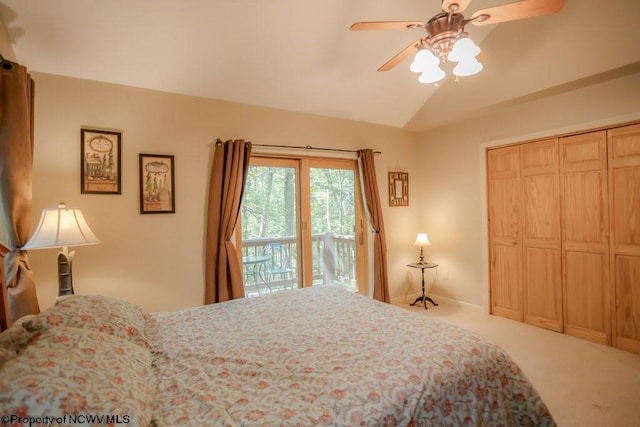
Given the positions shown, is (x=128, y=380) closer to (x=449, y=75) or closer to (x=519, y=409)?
(x=519, y=409)

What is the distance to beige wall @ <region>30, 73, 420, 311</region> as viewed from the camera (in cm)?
243

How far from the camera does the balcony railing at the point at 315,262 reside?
11.3 ft

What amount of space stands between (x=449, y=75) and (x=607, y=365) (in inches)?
122

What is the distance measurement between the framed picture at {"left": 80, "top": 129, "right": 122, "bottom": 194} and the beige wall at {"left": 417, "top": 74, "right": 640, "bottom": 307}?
382 centimetres

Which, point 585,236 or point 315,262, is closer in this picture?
point 585,236

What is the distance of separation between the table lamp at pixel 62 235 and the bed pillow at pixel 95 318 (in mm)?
663

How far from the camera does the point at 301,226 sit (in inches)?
146

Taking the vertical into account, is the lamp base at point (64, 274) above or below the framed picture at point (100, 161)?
below

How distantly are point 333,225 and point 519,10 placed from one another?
279 cm

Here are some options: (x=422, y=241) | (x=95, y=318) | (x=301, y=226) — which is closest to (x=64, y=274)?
(x=95, y=318)

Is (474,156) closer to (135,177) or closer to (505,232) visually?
(505,232)

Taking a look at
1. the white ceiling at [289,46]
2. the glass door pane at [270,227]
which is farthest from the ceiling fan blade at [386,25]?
the glass door pane at [270,227]

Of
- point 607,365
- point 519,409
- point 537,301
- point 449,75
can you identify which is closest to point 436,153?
point 449,75

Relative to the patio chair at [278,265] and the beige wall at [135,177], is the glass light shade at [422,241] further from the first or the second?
the beige wall at [135,177]
